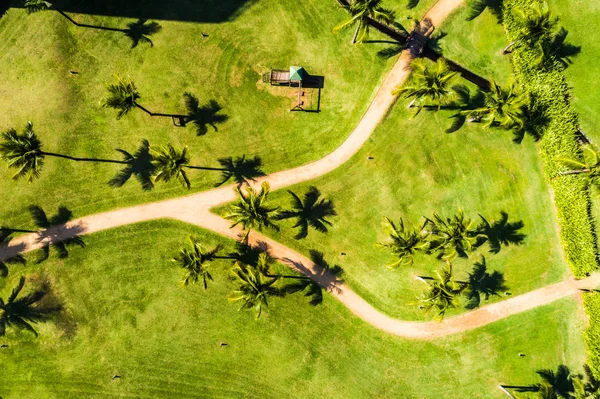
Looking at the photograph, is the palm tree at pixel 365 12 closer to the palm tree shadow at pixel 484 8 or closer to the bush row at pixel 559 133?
the palm tree shadow at pixel 484 8

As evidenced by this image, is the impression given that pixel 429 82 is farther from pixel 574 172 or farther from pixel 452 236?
pixel 574 172

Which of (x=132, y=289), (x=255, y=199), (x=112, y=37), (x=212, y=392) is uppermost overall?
(x=112, y=37)

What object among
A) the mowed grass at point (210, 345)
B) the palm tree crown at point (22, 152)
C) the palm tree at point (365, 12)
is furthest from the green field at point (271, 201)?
the palm tree at point (365, 12)

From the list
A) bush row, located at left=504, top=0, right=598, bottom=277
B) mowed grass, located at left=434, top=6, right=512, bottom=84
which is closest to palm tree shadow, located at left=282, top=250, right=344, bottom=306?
bush row, located at left=504, top=0, right=598, bottom=277

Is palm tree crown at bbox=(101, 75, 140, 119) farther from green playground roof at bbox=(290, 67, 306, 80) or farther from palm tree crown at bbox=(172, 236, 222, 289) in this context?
green playground roof at bbox=(290, 67, 306, 80)

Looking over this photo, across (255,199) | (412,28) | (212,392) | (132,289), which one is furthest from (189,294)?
(412,28)

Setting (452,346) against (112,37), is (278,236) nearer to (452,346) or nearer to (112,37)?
(452,346)
